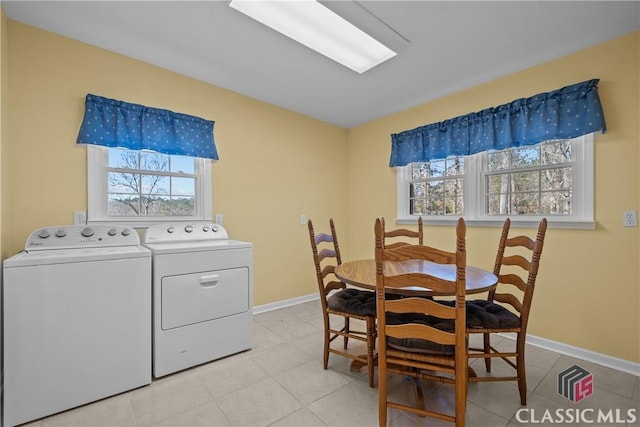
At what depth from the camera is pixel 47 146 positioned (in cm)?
205

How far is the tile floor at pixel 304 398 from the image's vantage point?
5.03 ft

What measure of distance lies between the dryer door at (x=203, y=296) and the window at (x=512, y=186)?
2182 mm

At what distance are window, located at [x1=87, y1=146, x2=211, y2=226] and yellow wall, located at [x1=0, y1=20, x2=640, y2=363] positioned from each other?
108 millimetres

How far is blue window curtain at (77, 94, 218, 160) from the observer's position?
217 centimetres

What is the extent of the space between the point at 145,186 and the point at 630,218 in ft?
12.8

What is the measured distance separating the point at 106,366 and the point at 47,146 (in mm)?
1642

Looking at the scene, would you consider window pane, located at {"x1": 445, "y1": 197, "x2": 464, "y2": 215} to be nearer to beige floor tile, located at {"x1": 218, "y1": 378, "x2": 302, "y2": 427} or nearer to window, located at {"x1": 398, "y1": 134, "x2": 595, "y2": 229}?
window, located at {"x1": 398, "y1": 134, "x2": 595, "y2": 229}

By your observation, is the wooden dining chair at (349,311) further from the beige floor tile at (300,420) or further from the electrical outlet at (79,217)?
the electrical outlet at (79,217)

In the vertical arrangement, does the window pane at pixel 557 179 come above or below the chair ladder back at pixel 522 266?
above

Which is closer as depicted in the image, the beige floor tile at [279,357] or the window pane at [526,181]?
the beige floor tile at [279,357]

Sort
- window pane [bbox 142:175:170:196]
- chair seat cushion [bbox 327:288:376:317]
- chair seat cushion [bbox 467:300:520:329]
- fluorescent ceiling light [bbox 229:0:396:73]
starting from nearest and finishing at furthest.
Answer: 1. chair seat cushion [bbox 467:300:520:329]
2. fluorescent ceiling light [bbox 229:0:396:73]
3. chair seat cushion [bbox 327:288:376:317]
4. window pane [bbox 142:175:170:196]

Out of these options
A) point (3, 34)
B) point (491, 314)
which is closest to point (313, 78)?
point (3, 34)

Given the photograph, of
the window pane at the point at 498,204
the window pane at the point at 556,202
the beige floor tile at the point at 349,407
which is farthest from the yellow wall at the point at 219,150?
the window pane at the point at 556,202

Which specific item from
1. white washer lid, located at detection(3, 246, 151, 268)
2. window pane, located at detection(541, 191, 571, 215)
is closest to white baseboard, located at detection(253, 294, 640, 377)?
window pane, located at detection(541, 191, 571, 215)
